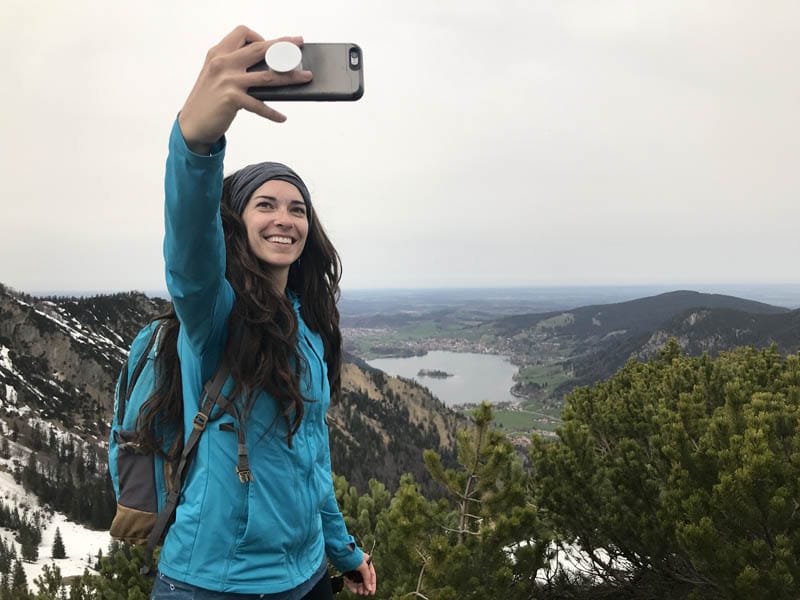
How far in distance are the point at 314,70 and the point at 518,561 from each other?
492cm

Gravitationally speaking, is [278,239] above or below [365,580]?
above

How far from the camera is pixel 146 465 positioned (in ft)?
5.13

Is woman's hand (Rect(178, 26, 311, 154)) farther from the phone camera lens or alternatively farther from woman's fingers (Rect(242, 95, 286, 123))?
the phone camera lens

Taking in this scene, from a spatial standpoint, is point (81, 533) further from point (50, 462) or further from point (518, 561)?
point (518, 561)

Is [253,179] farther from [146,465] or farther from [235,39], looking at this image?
[146,465]

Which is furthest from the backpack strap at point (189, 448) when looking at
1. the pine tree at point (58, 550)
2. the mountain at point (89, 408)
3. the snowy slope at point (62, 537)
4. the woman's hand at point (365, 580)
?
the mountain at point (89, 408)

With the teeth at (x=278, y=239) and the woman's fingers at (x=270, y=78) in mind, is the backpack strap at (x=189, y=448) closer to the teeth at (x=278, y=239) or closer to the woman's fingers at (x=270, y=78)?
the teeth at (x=278, y=239)

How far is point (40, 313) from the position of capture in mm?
115938

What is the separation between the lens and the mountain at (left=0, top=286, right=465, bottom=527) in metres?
75.2

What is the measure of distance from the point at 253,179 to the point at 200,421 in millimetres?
814

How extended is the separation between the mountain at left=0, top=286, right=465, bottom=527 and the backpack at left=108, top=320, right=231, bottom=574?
6977 centimetres

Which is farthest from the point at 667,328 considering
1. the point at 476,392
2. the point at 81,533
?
the point at 81,533

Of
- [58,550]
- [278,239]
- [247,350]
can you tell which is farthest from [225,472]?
[58,550]

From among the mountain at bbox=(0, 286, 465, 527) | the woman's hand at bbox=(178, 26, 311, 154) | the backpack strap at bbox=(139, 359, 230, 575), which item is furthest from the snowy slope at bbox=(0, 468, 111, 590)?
the woman's hand at bbox=(178, 26, 311, 154)
